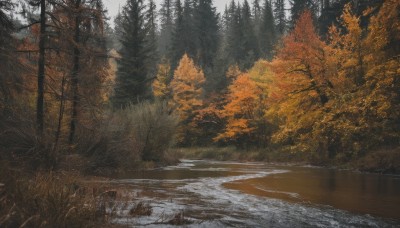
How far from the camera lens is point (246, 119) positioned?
132 ft

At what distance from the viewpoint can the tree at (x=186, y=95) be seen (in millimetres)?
44500

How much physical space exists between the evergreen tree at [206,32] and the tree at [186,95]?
17.7m

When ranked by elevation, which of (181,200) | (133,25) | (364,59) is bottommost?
(181,200)

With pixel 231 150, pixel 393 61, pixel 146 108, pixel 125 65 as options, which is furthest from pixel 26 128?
pixel 231 150

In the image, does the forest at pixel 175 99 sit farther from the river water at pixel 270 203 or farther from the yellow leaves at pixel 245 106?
the river water at pixel 270 203

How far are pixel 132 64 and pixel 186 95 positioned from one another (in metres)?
9.20

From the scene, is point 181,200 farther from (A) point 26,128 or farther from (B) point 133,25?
(B) point 133,25

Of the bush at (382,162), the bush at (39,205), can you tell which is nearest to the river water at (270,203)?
the bush at (39,205)

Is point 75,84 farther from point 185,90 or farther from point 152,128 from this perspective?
point 185,90

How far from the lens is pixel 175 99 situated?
148ft

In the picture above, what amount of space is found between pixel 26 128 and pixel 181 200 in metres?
5.98

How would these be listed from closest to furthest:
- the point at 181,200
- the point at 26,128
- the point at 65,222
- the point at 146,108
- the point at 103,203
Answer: the point at 65,222, the point at 103,203, the point at 181,200, the point at 26,128, the point at 146,108

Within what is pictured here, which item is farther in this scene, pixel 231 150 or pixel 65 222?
pixel 231 150

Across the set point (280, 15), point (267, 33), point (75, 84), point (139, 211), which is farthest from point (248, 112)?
point (280, 15)
